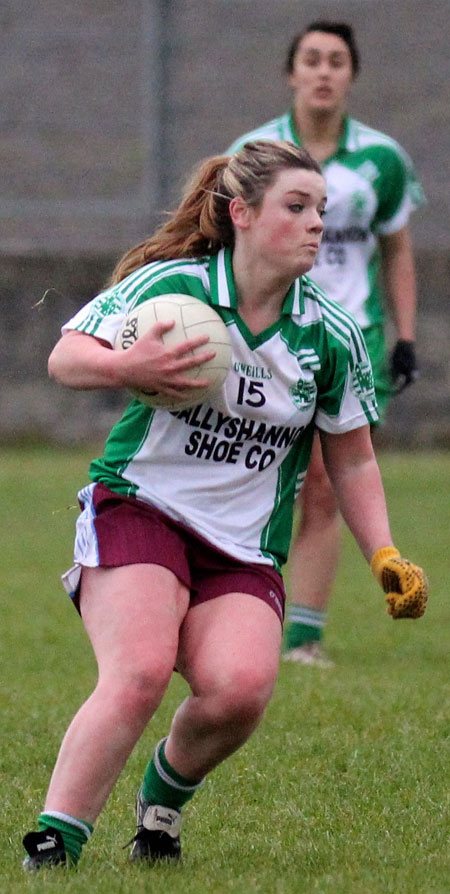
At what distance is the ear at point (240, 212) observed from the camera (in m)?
4.15

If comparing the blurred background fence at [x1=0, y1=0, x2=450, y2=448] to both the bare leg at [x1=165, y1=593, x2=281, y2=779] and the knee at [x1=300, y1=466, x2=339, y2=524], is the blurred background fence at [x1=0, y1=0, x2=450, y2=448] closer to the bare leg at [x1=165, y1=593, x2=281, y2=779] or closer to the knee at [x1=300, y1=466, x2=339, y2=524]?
the knee at [x1=300, y1=466, x2=339, y2=524]

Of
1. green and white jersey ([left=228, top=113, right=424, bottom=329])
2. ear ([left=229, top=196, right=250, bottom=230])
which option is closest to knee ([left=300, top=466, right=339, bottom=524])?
green and white jersey ([left=228, top=113, right=424, bottom=329])

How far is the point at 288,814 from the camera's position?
451cm

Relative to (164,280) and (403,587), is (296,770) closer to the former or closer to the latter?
(403,587)

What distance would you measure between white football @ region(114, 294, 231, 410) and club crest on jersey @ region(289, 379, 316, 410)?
277 millimetres

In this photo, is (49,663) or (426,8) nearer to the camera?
(49,663)

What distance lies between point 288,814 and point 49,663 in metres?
2.91

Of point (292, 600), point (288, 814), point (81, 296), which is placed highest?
point (288, 814)

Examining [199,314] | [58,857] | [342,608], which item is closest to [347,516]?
[199,314]

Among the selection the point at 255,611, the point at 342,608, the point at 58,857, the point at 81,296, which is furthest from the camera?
the point at 81,296

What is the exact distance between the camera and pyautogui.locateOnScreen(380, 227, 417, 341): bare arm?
740cm

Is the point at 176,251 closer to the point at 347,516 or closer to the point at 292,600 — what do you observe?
the point at 347,516

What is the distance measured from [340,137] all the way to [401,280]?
669 millimetres

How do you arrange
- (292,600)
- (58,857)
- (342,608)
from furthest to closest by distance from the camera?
(342,608)
(292,600)
(58,857)
